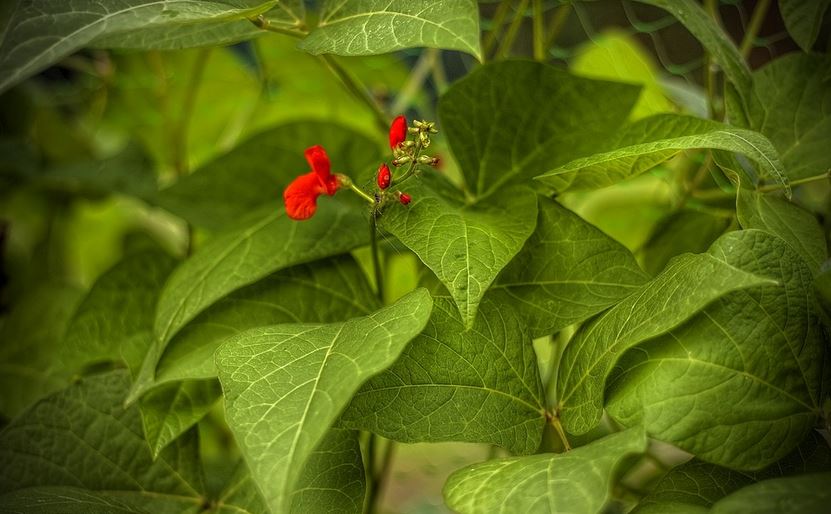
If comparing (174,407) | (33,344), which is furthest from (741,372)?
(33,344)

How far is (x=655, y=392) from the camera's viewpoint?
1.44 feet

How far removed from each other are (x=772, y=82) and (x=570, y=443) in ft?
1.07

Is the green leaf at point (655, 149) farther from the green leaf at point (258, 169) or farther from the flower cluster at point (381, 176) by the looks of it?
the green leaf at point (258, 169)

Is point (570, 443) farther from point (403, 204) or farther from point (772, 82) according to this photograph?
point (772, 82)

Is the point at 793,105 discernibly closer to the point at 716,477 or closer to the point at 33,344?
the point at 716,477

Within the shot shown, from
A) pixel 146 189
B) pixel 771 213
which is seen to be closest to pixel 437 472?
pixel 146 189

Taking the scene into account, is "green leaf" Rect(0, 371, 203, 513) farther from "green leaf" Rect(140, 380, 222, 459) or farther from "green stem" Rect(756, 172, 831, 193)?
"green stem" Rect(756, 172, 831, 193)

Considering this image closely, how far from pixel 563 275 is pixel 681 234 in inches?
7.4

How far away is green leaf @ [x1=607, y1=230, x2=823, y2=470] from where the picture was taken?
0.43m

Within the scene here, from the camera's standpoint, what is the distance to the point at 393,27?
1.59 feet

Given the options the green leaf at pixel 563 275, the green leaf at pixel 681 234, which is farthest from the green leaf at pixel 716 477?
the green leaf at pixel 681 234

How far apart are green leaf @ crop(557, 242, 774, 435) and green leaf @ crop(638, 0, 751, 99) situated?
0.56 ft

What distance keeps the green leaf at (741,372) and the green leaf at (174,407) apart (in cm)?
30

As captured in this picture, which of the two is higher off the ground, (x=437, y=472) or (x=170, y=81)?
(x=170, y=81)
